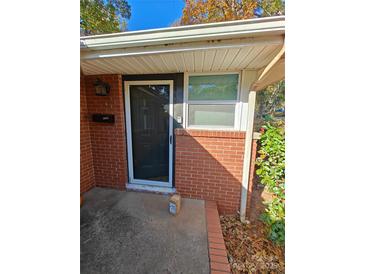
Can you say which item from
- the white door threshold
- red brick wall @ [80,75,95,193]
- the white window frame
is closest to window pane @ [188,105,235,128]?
the white window frame

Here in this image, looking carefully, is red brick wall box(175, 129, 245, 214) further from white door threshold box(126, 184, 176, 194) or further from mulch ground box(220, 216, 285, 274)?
mulch ground box(220, 216, 285, 274)

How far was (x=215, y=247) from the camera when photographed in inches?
70.8

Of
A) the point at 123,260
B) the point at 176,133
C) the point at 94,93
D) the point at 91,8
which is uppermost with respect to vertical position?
the point at 91,8

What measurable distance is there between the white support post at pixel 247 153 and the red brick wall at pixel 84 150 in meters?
3.03

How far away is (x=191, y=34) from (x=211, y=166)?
6.59ft

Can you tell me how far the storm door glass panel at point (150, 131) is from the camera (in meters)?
2.79

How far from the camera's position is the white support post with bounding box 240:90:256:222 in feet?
7.62

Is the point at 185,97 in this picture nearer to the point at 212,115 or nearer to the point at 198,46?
the point at 212,115

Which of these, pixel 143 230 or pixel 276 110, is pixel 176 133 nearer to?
pixel 143 230

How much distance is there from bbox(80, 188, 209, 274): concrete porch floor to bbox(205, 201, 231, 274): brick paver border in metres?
0.06

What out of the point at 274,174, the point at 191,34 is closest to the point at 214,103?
the point at 191,34

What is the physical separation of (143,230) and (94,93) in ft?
8.44
